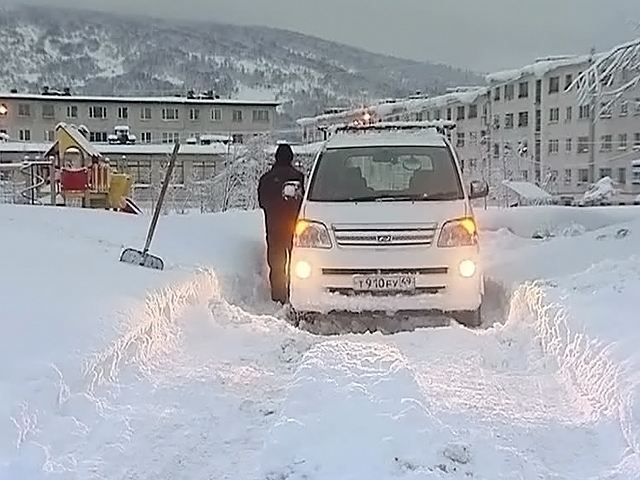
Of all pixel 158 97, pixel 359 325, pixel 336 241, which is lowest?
pixel 359 325

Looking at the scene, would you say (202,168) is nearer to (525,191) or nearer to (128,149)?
(128,149)

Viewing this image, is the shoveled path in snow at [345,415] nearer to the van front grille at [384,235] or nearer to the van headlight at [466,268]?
the van headlight at [466,268]

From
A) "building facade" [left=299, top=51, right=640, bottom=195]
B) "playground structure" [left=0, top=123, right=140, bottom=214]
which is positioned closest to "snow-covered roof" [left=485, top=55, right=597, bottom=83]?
"building facade" [left=299, top=51, right=640, bottom=195]

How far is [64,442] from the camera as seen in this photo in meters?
4.41

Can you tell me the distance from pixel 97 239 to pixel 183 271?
2.40 metres

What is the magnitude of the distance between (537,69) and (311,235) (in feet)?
205

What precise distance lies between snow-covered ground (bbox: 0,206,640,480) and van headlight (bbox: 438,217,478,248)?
770 mm

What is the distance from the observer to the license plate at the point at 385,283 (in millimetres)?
7699

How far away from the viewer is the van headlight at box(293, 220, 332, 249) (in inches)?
308

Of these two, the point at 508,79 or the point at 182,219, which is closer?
the point at 182,219

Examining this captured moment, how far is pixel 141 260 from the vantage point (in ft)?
30.7

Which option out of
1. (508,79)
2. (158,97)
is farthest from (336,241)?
(158,97)

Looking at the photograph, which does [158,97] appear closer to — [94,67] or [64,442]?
[94,67]

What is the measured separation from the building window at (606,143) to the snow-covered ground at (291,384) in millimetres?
55395
